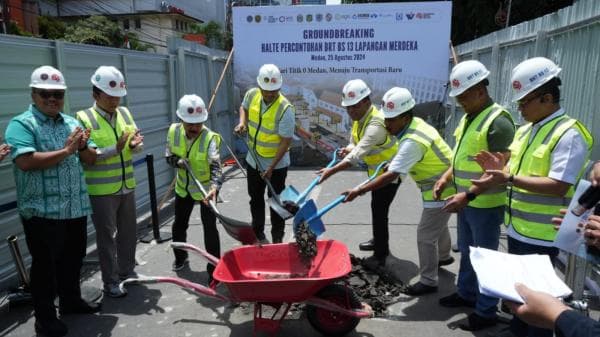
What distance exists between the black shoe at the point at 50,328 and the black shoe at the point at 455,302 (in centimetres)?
318

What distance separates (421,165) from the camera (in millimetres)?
3814

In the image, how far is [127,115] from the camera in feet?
13.6

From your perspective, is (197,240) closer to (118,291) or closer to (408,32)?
(118,291)

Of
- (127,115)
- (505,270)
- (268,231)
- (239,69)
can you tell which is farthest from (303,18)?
A: (505,270)

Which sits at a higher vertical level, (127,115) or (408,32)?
(408,32)

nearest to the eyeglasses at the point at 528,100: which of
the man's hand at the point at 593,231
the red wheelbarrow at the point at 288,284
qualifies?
the man's hand at the point at 593,231

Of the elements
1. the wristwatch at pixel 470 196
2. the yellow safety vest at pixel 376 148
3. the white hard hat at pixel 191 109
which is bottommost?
the wristwatch at pixel 470 196

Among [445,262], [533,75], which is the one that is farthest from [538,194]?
[445,262]

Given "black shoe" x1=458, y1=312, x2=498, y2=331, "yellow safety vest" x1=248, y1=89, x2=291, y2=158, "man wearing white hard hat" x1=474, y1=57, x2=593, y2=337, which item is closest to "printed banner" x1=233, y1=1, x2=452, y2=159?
"yellow safety vest" x1=248, y1=89, x2=291, y2=158

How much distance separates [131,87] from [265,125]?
269cm

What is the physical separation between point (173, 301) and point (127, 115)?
182cm

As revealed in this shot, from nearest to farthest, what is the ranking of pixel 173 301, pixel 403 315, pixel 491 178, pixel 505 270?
pixel 505 270 < pixel 491 178 < pixel 403 315 < pixel 173 301

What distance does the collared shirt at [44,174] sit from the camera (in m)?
3.15

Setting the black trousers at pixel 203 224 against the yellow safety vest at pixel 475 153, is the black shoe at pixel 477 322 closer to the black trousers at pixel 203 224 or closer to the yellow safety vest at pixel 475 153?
the yellow safety vest at pixel 475 153
